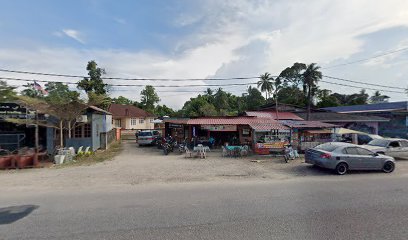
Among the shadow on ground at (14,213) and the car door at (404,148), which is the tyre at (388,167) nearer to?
the car door at (404,148)

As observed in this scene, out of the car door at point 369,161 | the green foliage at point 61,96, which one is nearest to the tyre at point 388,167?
the car door at point 369,161

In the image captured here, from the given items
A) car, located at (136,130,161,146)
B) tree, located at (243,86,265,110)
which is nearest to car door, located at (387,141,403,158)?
car, located at (136,130,161,146)

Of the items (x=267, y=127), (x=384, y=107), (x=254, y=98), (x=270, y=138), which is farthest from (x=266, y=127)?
(x=254, y=98)

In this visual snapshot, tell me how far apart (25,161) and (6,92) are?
533 centimetres

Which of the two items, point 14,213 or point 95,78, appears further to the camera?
point 95,78

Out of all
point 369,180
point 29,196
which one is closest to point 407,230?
point 369,180

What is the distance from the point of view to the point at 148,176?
1105 cm

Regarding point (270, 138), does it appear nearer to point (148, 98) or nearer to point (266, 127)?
point (266, 127)

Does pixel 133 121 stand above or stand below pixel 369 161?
above

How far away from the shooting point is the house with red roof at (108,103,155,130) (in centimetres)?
4784

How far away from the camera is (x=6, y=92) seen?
51.6 ft

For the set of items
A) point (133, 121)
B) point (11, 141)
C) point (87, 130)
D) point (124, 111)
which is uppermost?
point (124, 111)

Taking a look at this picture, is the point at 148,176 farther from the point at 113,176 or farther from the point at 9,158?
the point at 9,158

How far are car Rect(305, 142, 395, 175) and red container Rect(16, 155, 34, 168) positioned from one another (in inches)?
572
